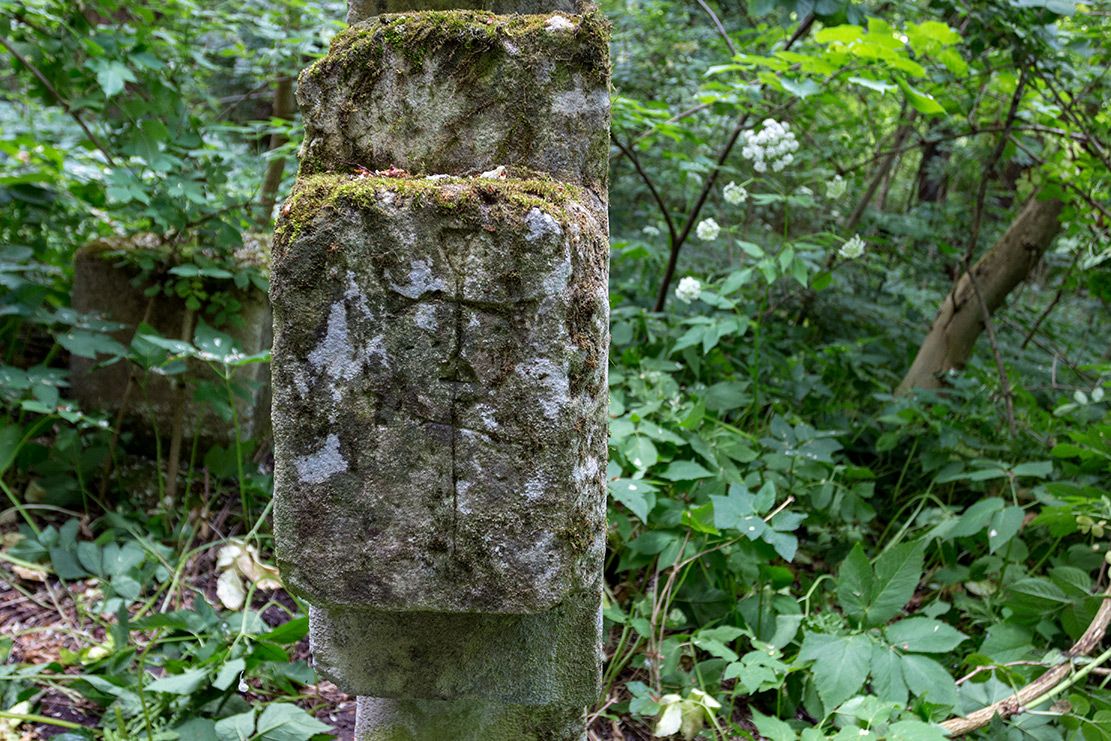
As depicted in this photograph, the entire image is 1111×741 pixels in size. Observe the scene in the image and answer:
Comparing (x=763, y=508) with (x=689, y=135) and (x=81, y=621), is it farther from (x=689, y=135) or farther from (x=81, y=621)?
(x=81, y=621)

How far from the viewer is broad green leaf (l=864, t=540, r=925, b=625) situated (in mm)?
1720

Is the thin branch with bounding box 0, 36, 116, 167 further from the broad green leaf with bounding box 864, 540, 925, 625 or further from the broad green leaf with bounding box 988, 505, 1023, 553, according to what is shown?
the broad green leaf with bounding box 988, 505, 1023, 553

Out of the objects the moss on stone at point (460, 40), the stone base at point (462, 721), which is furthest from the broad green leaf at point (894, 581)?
the moss on stone at point (460, 40)

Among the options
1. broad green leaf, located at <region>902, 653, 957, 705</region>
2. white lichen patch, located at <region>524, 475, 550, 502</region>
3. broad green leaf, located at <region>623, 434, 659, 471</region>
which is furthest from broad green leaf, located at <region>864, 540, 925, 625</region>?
white lichen patch, located at <region>524, 475, 550, 502</region>

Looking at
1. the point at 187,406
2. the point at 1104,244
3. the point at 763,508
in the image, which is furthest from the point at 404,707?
the point at 1104,244

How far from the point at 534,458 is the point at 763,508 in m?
0.98

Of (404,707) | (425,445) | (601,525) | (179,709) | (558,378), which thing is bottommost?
(179,709)

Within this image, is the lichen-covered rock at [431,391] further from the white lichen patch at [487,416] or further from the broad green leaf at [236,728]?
the broad green leaf at [236,728]

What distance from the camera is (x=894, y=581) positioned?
1.74 metres

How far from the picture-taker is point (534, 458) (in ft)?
3.43

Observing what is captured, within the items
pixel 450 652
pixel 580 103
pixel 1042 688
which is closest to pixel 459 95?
pixel 580 103

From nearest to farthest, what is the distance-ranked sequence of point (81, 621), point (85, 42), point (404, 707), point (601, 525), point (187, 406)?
point (601, 525)
point (404, 707)
point (81, 621)
point (85, 42)
point (187, 406)

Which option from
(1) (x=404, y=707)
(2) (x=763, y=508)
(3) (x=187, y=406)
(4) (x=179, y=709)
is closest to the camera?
(1) (x=404, y=707)

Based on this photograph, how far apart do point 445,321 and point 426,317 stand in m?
0.02
